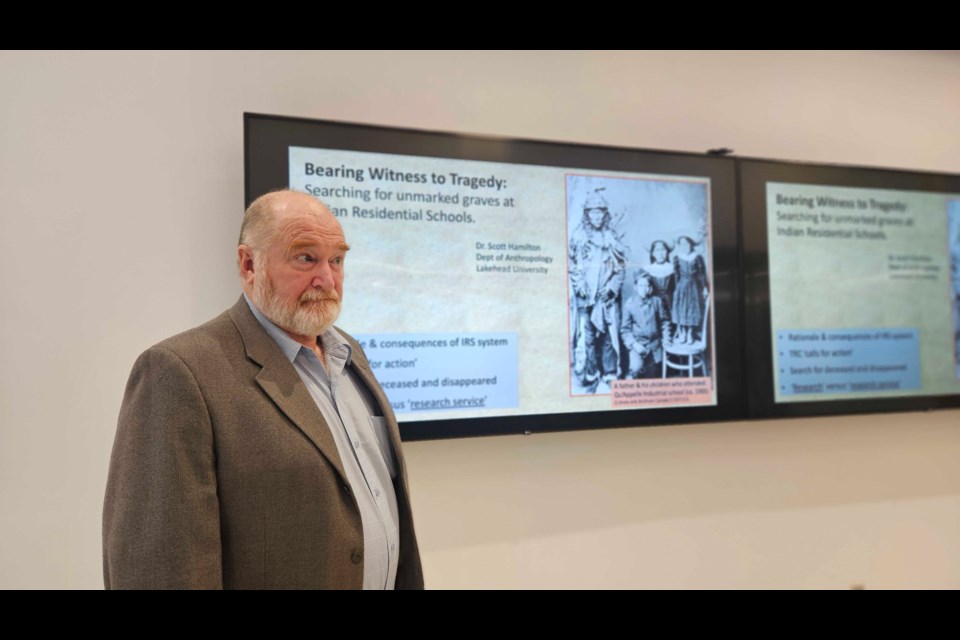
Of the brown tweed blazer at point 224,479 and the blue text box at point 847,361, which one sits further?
the blue text box at point 847,361

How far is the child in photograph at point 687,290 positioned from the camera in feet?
9.58

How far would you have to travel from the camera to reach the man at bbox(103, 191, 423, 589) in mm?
1363

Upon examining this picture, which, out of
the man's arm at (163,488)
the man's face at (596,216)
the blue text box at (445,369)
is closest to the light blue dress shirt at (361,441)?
the man's arm at (163,488)

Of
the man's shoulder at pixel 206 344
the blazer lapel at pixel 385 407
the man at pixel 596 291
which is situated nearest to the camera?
the man's shoulder at pixel 206 344

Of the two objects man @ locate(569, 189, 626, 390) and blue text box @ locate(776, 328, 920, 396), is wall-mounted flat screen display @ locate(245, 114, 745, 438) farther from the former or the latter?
blue text box @ locate(776, 328, 920, 396)

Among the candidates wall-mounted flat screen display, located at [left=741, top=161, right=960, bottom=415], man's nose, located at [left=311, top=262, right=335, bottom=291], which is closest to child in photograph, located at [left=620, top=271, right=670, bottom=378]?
wall-mounted flat screen display, located at [left=741, top=161, right=960, bottom=415]

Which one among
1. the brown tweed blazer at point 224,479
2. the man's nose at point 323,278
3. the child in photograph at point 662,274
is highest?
the child in photograph at point 662,274

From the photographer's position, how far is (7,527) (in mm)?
2217

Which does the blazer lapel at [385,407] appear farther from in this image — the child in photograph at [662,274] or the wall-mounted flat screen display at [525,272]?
the child in photograph at [662,274]

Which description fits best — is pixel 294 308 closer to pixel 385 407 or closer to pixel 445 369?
pixel 385 407

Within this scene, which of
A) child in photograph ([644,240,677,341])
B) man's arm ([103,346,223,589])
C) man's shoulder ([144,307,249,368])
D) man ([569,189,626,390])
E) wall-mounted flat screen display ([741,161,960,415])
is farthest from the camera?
wall-mounted flat screen display ([741,161,960,415])

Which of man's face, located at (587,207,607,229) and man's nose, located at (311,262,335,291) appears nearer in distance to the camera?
man's nose, located at (311,262,335,291)

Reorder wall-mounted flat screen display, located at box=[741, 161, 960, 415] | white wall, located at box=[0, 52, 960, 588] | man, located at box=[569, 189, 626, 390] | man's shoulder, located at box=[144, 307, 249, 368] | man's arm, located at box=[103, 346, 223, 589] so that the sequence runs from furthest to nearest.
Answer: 1. wall-mounted flat screen display, located at box=[741, 161, 960, 415]
2. man, located at box=[569, 189, 626, 390]
3. white wall, located at box=[0, 52, 960, 588]
4. man's shoulder, located at box=[144, 307, 249, 368]
5. man's arm, located at box=[103, 346, 223, 589]

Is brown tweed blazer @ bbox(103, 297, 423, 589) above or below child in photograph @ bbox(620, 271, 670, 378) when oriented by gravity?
below
